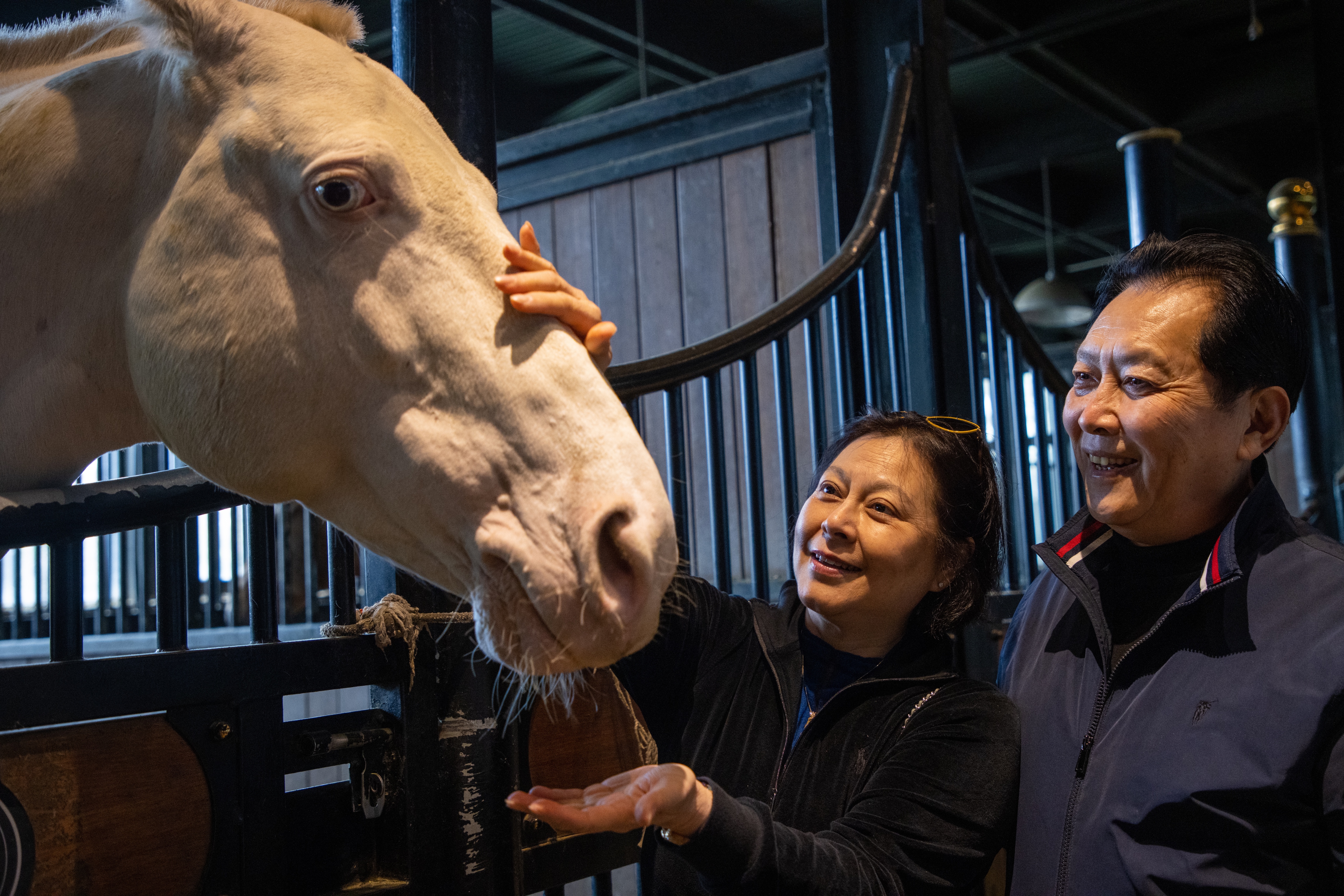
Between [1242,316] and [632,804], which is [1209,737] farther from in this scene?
[632,804]

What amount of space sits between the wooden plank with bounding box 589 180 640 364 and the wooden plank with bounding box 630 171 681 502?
0.8 inches

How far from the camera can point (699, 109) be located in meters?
3.04

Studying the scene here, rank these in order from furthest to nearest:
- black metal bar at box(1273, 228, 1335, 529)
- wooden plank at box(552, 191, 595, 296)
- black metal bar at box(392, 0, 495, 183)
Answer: black metal bar at box(1273, 228, 1335, 529), wooden plank at box(552, 191, 595, 296), black metal bar at box(392, 0, 495, 183)

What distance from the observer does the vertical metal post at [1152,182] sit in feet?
12.8

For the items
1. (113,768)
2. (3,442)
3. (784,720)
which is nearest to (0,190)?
(3,442)

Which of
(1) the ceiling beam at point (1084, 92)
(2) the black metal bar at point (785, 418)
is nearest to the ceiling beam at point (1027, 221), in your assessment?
(1) the ceiling beam at point (1084, 92)

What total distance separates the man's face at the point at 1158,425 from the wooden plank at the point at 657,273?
6.01 ft

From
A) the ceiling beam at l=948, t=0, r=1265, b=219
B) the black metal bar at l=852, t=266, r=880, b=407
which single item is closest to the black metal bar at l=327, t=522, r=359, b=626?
the black metal bar at l=852, t=266, r=880, b=407

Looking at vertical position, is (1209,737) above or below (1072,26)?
below

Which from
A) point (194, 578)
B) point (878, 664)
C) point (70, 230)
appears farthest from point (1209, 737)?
point (194, 578)

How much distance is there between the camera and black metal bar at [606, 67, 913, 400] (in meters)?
1.65

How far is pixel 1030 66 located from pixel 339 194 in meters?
5.04

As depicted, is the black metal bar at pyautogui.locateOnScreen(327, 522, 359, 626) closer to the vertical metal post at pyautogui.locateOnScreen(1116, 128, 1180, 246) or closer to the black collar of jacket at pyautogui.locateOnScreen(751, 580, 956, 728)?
the black collar of jacket at pyautogui.locateOnScreen(751, 580, 956, 728)

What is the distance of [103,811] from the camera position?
1.00m
